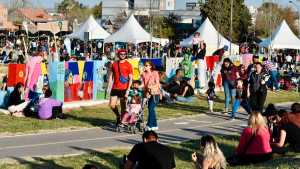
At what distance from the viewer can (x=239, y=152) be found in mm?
11742

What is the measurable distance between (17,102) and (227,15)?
5708 cm

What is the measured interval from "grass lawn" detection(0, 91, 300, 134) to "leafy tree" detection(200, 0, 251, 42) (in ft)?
144

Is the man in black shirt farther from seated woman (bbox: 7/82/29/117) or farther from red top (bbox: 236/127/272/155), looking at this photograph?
seated woman (bbox: 7/82/29/117)

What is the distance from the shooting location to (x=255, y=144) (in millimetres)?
11609

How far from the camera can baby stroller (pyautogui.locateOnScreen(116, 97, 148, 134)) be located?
1560 centimetres

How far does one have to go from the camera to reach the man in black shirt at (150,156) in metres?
9.23

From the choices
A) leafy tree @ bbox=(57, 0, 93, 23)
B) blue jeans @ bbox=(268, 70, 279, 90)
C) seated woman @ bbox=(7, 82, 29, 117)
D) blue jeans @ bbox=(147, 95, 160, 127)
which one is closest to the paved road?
blue jeans @ bbox=(147, 95, 160, 127)

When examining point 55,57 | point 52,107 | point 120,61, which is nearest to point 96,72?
point 52,107

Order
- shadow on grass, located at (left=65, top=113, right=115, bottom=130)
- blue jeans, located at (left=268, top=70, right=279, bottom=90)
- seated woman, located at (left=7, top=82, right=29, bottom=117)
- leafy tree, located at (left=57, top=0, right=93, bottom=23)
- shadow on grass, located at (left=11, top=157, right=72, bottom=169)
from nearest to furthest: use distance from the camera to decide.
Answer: shadow on grass, located at (left=11, top=157, right=72, bottom=169) < shadow on grass, located at (left=65, top=113, right=115, bottom=130) < seated woman, located at (left=7, top=82, right=29, bottom=117) < blue jeans, located at (left=268, top=70, right=279, bottom=90) < leafy tree, located at (left=57, top=0, right=93, bottom=23)

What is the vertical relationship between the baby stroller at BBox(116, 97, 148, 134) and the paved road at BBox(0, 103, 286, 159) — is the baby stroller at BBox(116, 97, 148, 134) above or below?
above

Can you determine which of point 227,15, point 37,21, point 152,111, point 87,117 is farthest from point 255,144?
point 37,21

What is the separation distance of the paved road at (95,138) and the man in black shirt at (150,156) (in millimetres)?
3613

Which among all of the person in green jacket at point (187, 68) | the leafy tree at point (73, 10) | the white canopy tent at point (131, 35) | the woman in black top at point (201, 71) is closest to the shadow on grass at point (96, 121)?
the person in green jacket at point (187, 68)

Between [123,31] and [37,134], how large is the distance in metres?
26.4
